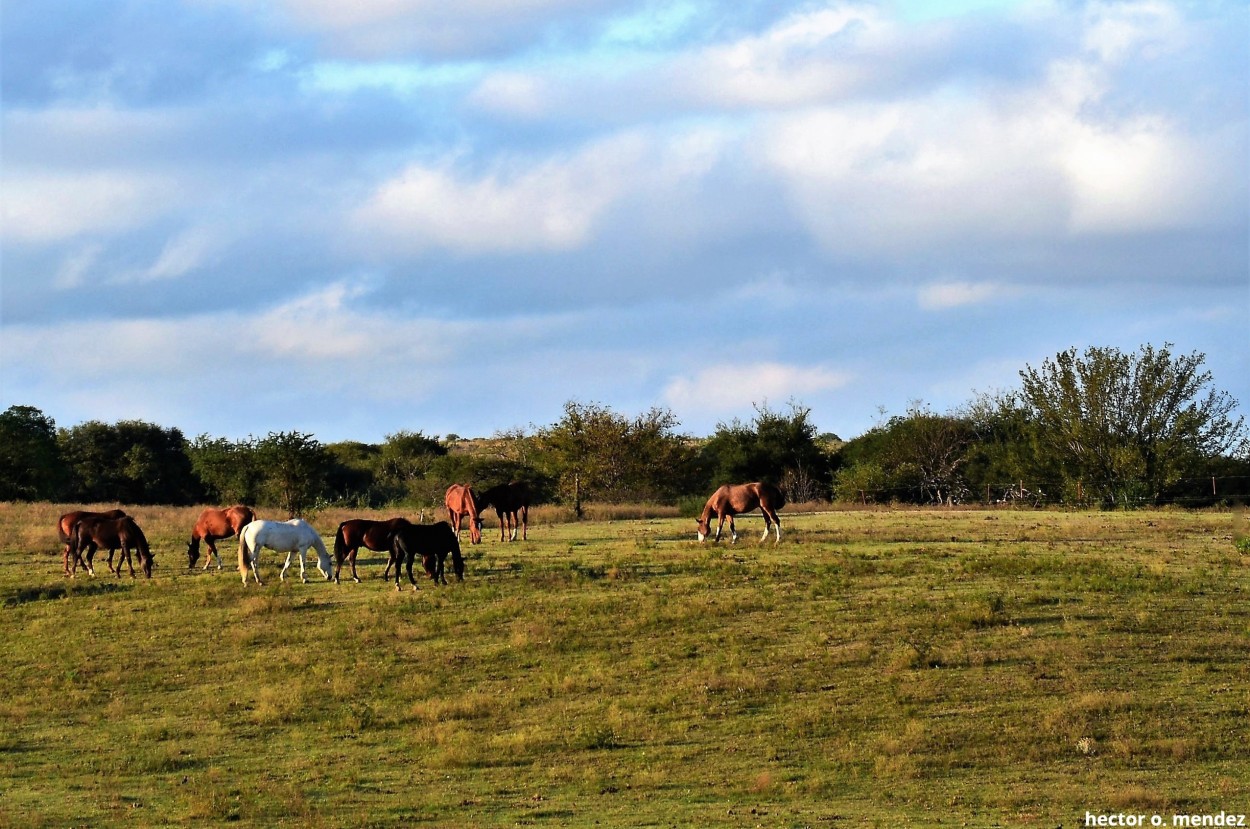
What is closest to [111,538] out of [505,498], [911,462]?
[505,498]

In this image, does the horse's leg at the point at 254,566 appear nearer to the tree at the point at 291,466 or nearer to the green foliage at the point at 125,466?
the tree at the point at 291,466

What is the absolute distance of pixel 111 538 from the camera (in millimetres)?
32781

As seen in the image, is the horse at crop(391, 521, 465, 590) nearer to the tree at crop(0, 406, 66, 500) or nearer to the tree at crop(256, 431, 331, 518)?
the tree at crop(256, 431, 331, 518)

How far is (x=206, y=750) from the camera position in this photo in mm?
19922

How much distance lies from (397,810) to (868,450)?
69.3 metres

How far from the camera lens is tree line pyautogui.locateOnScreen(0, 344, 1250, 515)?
2367 inches

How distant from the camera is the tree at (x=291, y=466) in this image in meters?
55.9

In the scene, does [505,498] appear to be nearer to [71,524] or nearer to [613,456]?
[71,524]

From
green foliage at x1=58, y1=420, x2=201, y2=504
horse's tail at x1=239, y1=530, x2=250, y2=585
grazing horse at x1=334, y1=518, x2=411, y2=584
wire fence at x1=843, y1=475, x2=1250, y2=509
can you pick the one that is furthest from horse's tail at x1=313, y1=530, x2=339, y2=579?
green foliage at x1=58, y1=420, x2=201, y2=504

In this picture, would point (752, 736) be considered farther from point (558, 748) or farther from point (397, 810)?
point (397, 810)

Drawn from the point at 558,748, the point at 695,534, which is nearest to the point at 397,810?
the point at 558,748

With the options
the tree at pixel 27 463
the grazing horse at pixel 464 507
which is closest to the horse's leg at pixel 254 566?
the grazing horse at pixel 464 507

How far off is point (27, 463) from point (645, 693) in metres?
65.6

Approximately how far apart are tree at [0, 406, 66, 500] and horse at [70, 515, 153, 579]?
4627 centimetres
